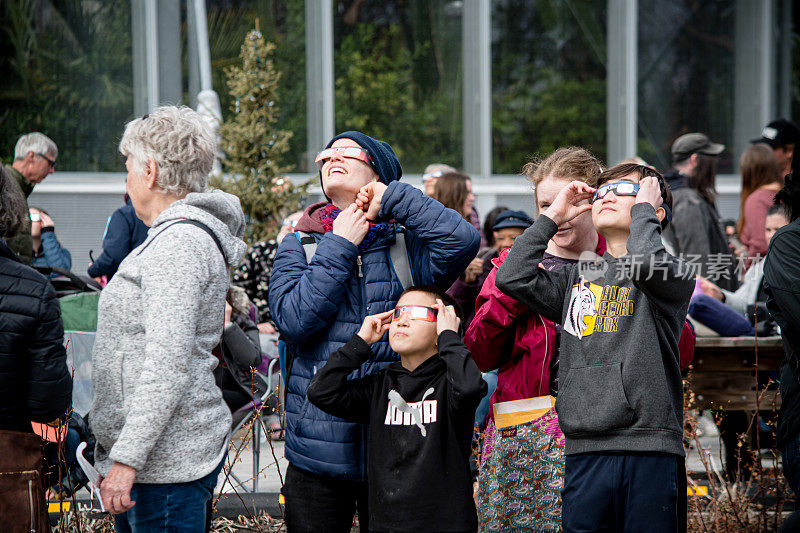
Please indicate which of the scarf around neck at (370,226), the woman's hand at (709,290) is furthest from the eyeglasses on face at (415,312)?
the woman's hand at (709,290)

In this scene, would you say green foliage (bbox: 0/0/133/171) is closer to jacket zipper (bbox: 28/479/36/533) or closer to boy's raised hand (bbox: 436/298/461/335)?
jacket zipper (bbox: 28/479/36/533)

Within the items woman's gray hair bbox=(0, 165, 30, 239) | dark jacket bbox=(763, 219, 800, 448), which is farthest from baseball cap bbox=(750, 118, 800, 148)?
woman's gray hair bbox=(0, 165, 30, 239)

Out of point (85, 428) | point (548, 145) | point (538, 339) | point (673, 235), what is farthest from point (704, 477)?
point (548, 145)

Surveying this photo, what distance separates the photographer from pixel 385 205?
3.16m

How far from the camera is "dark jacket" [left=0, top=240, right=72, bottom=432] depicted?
10.2ft

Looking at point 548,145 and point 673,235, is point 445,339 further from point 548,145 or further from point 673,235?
point 548,145

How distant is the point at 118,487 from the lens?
2756 millimetres

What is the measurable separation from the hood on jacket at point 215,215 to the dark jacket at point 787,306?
6.58 feet

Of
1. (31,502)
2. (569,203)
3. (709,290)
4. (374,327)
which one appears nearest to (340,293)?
(374,327)

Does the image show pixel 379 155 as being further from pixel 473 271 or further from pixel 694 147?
pixel 694 147

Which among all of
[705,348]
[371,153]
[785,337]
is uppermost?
[371,153]

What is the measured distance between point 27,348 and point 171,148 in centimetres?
88

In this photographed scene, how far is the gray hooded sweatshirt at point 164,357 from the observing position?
2.77 meters

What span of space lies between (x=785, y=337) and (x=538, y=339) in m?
0.97
